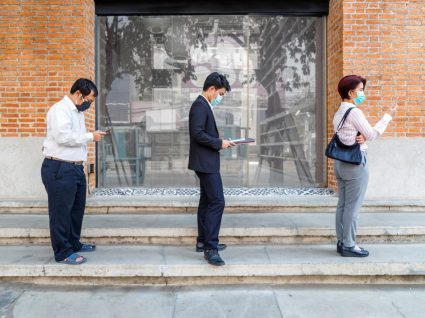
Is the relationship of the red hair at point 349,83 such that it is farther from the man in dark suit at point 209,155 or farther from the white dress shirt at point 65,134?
the white dress shirt at point 65,134

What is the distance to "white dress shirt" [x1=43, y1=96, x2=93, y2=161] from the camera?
3.86m

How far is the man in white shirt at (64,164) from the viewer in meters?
3.90

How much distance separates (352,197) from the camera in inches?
161

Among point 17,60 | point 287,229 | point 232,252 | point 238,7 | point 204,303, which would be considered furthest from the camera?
point 238,7

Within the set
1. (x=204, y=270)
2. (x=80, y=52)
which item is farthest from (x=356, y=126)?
(x=80, y=52)

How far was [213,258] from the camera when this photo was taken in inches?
156

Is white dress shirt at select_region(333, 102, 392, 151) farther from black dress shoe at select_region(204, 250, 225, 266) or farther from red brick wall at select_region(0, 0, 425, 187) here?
red brick wall at select_region(0, 0, 425, 187)

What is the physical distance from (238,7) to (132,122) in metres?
2.93

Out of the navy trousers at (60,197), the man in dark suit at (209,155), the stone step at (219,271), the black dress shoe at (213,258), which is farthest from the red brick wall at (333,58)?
the navy trousers at (60,197)

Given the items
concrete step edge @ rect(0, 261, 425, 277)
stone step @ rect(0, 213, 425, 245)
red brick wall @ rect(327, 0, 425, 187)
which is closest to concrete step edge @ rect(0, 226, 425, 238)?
stone step @ rect(0, 213, 425, 245)

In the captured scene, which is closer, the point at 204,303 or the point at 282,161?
the point at 204,303

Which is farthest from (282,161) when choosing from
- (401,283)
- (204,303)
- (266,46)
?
(204,303)

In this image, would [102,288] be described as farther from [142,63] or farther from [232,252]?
[142,63]

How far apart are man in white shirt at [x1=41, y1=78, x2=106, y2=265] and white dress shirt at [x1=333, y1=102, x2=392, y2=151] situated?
2.63m
